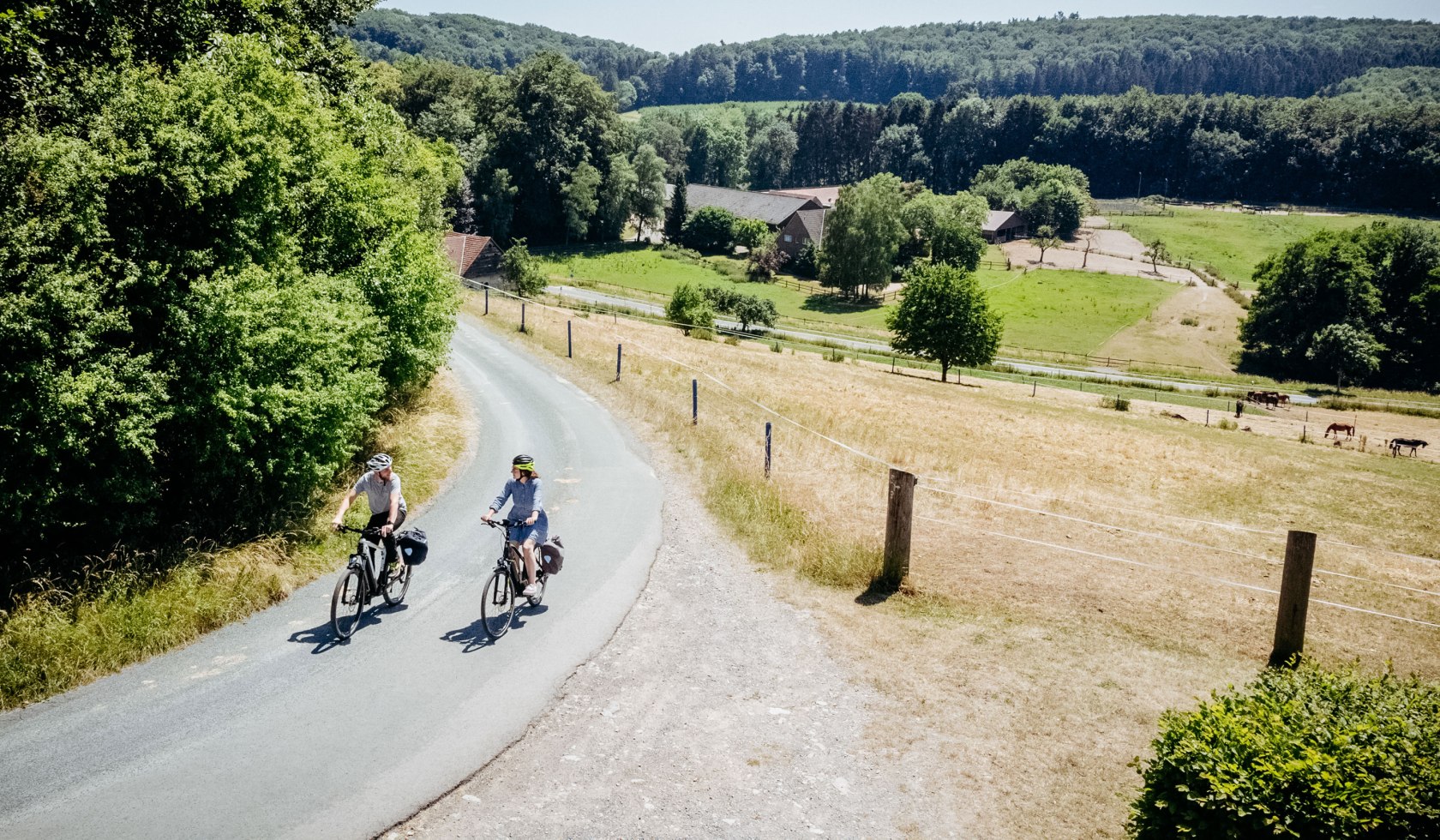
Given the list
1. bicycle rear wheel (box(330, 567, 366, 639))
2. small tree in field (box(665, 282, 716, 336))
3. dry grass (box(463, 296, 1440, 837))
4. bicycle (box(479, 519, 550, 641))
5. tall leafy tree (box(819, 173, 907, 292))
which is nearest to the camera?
dry grass (box(463, 296, 1440, 837))

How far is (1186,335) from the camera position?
264 ft

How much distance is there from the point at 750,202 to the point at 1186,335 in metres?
58.2

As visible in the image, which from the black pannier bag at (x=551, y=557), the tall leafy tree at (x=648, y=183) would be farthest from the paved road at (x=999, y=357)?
the black pannier bag at (x=551, y=557)

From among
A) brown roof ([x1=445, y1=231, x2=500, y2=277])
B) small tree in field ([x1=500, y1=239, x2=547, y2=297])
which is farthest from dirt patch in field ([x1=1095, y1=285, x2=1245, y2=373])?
brown roof ([x1=445, y1=231, x2=500, y2=277])

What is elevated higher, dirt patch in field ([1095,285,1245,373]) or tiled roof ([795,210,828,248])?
tiled roof ([795,210,828,248])

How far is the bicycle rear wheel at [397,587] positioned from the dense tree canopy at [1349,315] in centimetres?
8222

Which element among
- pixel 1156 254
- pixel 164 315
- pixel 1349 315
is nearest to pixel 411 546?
pixel 164 315

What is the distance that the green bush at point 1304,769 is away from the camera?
5383 millimetres

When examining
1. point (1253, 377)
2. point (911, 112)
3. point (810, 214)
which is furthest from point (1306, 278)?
point (911, 112)

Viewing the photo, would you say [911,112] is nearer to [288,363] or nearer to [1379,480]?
[1379,480]

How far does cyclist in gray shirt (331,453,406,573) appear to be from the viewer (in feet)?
36.5

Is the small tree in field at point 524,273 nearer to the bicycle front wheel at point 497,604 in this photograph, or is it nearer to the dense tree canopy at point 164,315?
the dense tree canopy at point 164,315

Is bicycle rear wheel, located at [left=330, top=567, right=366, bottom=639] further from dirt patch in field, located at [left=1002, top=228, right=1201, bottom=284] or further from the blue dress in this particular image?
dirt patch in field, located at [left=1002, top=228, right=1201, bottom=284]

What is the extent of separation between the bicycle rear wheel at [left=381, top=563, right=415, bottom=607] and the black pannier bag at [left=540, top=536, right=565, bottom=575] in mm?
1855
